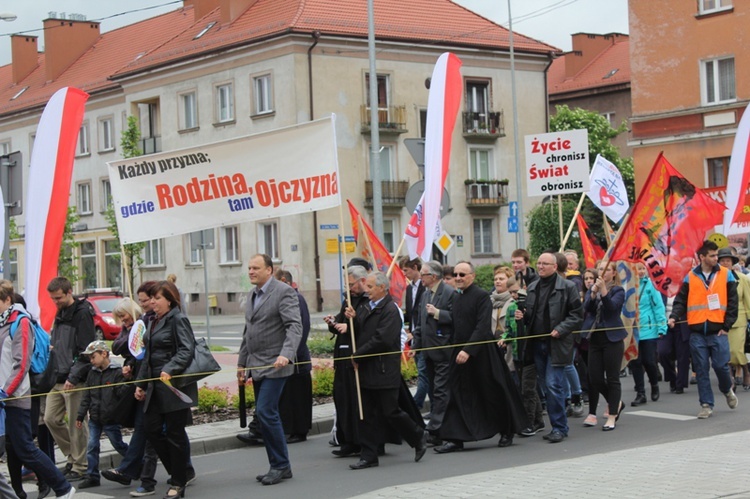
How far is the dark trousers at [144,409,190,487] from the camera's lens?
945 cm

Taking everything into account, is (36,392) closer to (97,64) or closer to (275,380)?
(275,380)

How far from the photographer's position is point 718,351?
12.6 metres

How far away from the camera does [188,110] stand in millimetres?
48812

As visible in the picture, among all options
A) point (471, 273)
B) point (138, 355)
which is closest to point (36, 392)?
point (138, 355)

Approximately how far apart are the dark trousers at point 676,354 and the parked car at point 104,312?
1793 cm

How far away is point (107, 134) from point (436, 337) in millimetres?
45883

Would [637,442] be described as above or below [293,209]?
below

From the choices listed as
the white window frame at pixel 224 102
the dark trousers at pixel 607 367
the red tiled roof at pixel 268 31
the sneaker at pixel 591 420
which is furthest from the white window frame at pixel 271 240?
the dark trousers at pixel 607 367

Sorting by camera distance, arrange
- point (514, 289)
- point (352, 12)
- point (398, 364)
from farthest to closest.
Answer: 1. point (352, 12)
2. point (514, 289)
3. point (398, 364)

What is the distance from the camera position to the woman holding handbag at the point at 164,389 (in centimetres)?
939

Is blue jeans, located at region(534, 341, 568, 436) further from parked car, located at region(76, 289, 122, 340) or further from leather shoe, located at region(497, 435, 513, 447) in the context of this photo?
parked car, located at region(76, 289, 122, 340)

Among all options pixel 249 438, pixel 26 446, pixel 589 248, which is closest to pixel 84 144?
pixel 589 248

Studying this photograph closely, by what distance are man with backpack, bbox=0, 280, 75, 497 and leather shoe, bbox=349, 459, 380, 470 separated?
2735 millimetres

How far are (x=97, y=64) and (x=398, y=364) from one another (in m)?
50.3
